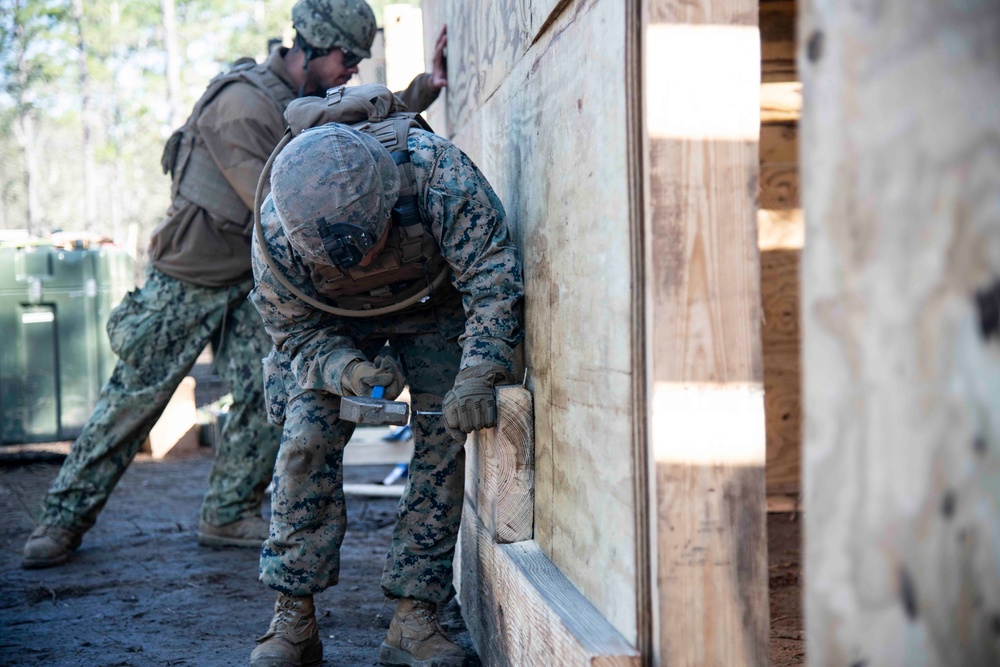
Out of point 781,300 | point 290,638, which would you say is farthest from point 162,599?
point 781,300

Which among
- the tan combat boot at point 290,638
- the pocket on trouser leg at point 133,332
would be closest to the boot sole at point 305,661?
the tan combat boot at point 290,638

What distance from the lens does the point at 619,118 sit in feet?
6.08

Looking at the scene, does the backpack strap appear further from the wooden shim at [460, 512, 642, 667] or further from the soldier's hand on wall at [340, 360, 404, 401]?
the wooden shim at [460, 512, 642, 667]

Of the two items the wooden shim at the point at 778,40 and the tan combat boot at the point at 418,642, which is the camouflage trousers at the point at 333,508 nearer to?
the tan combat boot at the point at 418,642

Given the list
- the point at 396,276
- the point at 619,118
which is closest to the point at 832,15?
the point at 619,118

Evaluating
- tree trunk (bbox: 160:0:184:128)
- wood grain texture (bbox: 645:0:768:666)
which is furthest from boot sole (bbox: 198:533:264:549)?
tree trunk (bbox: 160:0:184:128)

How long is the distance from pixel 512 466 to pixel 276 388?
0.99 meters

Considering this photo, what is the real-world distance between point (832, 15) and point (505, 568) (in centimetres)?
203

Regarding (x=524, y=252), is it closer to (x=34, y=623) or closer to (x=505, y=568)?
(x=505, y=568)

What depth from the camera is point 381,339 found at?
332 cm

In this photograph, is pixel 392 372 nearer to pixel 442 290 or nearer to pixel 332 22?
pixel 442 290

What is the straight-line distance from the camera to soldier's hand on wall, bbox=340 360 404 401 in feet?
9.50

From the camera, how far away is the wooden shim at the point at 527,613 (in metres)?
1.88

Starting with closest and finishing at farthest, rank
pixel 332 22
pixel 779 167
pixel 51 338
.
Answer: pixel 332 22
pixel 779 167
pixel 51 338
